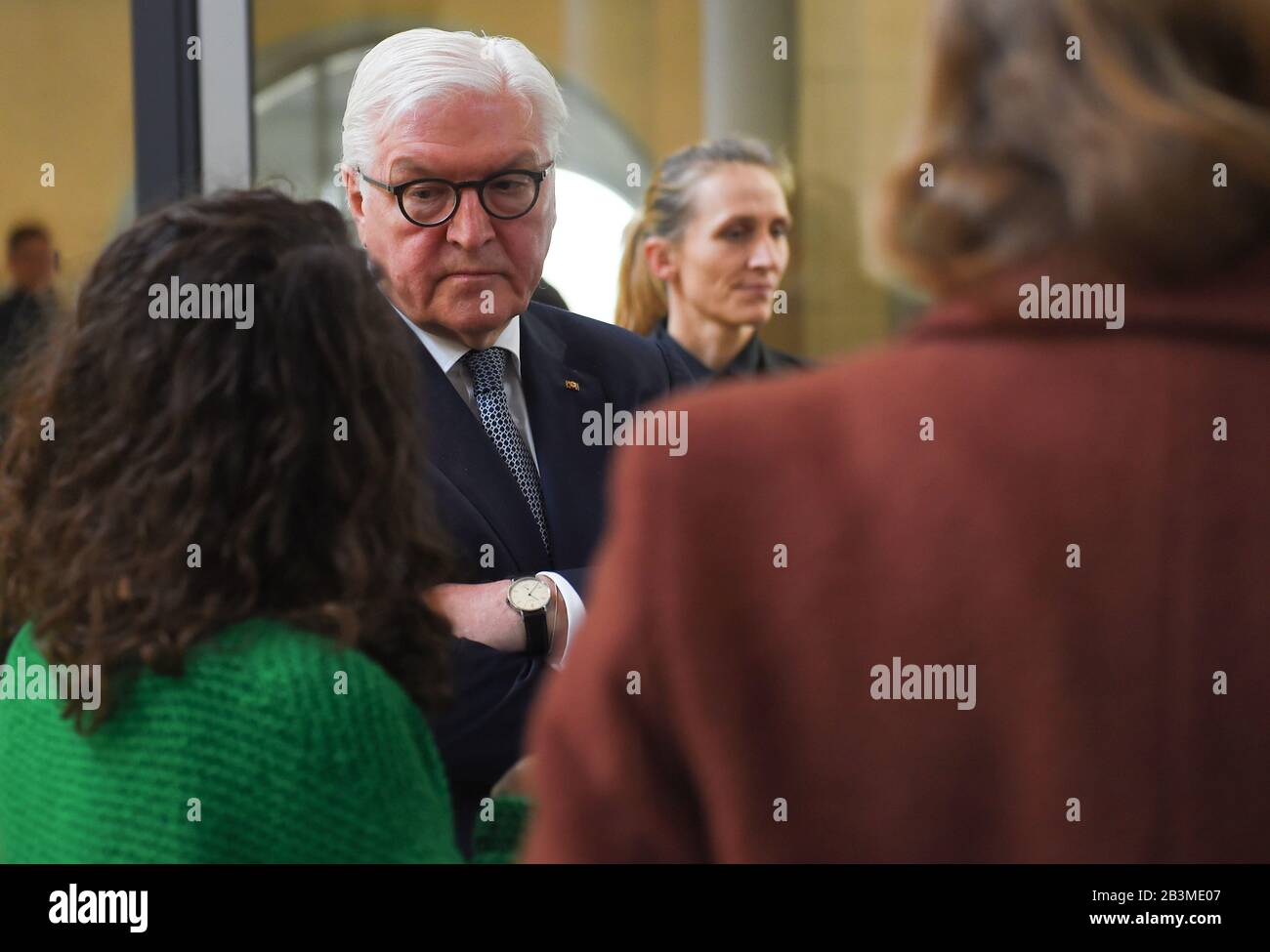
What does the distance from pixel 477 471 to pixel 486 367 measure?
0.64 feet

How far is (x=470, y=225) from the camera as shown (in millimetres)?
2127

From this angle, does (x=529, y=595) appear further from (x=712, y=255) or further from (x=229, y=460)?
(x=712, y=255)

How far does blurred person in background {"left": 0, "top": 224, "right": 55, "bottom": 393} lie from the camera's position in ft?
8.58

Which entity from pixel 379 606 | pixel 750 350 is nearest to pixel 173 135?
pixel 750 350

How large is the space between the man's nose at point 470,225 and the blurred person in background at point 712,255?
0.90 m

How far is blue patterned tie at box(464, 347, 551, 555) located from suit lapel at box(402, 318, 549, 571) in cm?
2

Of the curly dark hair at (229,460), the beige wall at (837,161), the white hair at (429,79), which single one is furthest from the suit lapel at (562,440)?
the beige wall at (837,161)

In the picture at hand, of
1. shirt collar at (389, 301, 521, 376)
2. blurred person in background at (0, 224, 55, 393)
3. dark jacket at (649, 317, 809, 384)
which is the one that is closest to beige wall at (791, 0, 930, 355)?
dark jacket at (649, 317, 809, 384)

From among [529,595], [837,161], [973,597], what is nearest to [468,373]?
[529,595]

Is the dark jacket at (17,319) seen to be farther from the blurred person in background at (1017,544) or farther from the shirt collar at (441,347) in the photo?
the blurred person in background at (1017,544)
